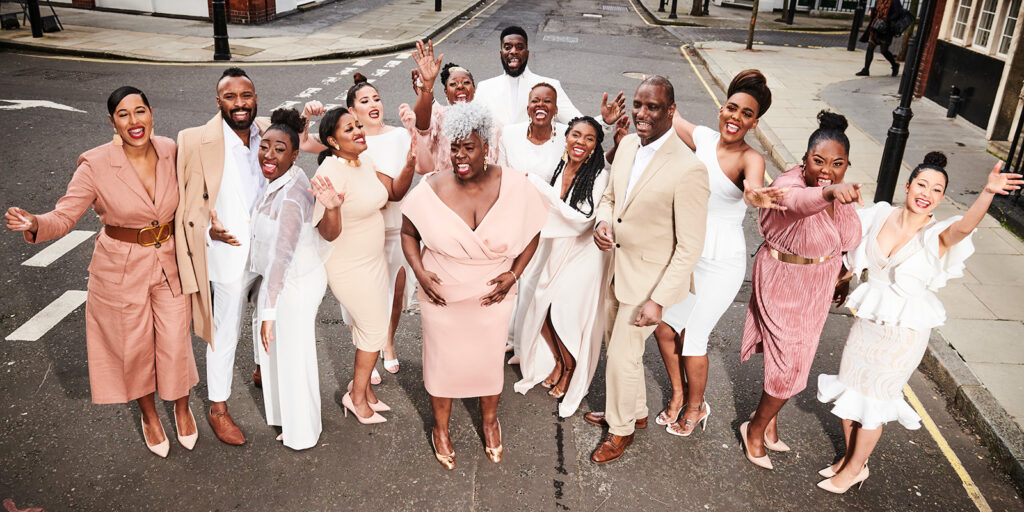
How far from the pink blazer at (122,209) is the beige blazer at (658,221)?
241 cm

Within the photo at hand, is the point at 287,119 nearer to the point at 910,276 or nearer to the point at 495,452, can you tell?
the point at 495,452

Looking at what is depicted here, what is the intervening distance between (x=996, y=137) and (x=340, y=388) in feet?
36.9

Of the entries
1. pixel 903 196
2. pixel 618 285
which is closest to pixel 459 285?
pixel 618 285

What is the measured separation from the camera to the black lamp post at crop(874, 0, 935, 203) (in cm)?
775

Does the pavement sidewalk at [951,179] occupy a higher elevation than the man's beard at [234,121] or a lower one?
lower

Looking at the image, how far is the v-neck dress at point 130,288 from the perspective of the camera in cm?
399

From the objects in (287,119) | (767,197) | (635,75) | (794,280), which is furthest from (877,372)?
(635,75)

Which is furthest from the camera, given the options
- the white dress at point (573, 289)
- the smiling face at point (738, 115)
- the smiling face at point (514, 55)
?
the smiling face at point (514, 55)

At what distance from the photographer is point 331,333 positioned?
601cm

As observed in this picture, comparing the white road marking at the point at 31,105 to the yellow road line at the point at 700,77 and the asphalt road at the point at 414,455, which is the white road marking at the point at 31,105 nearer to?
the asphalt road at the point at 414,455

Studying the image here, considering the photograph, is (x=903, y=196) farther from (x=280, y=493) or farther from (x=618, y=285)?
(x=280, y=493)

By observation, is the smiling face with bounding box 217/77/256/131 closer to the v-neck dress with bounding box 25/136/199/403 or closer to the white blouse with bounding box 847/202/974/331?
the v-neck dress with bounding box 25/136/199/403

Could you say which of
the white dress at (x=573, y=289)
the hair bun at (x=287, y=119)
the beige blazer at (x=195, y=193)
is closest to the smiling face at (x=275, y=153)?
the hair bun at (x=287, y=119)

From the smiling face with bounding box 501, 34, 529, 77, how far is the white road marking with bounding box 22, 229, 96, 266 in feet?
14.6
